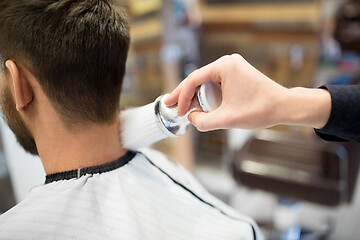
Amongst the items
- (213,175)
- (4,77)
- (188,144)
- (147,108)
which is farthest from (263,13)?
(4,77)

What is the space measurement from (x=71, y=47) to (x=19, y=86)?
0.51 ft

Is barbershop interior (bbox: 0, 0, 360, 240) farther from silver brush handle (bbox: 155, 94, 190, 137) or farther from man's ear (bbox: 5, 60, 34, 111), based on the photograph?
silver brush handle (bbox: 155, 94, 190, 137)

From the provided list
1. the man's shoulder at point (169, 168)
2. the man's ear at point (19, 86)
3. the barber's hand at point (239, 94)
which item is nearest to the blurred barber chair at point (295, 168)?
the man's shoulder at point (169, 168)

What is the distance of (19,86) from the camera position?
772 millimetres

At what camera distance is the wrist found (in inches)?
27.7

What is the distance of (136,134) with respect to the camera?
3.09ft

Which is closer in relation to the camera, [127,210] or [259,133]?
[127,210]

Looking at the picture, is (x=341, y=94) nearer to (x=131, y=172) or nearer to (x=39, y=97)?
(x=131, y=172)

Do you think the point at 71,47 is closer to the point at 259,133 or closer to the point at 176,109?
the point at 176,109

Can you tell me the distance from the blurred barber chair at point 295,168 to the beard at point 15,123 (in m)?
1.36

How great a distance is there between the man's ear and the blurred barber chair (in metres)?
1.45

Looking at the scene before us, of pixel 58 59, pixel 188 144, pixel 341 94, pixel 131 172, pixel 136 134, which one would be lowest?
pixel 188 144

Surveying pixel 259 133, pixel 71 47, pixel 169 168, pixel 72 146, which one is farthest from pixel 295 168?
pixel 71 47

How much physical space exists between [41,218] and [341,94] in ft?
2.47
